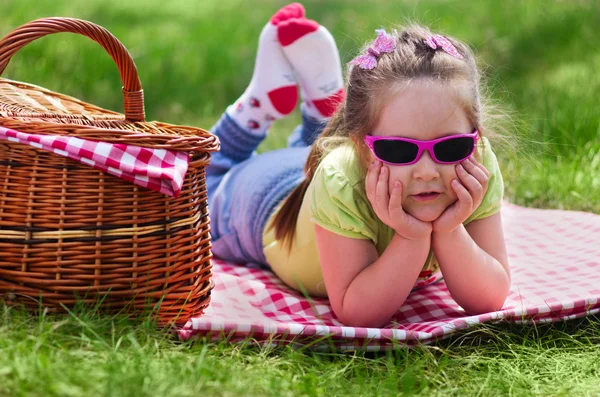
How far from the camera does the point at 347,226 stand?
191 cm

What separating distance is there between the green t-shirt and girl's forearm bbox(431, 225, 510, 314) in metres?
0.14

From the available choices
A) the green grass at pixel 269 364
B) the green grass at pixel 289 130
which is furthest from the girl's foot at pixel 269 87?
the green grass at pixel 269 364

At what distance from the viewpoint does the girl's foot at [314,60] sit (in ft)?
9.09

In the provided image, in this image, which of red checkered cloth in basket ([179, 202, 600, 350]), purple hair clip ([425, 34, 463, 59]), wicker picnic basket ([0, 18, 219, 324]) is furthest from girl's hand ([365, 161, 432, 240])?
wicker picnic basket ([0, 18, 219, 324])

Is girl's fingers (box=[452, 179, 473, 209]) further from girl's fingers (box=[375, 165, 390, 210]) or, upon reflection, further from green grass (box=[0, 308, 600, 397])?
green grass (box=[0, 308, 600, 397])

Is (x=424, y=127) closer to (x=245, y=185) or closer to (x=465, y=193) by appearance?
(x=465, y=193)

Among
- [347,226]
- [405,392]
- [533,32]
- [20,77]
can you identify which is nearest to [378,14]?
[533,32]

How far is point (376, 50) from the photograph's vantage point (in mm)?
1912

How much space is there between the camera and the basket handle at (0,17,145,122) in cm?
185

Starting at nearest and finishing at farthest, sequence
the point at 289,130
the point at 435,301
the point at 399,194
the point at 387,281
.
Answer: the point at 399,194 < the point at 387,281 < the point at 435,301 < the point at 289,130

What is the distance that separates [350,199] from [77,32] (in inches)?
33.8

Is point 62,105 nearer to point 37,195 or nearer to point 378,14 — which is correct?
point 37,195

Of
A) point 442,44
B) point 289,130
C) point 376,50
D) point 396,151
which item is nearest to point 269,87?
point 376,50

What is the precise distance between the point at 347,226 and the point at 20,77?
3124 millimetres
